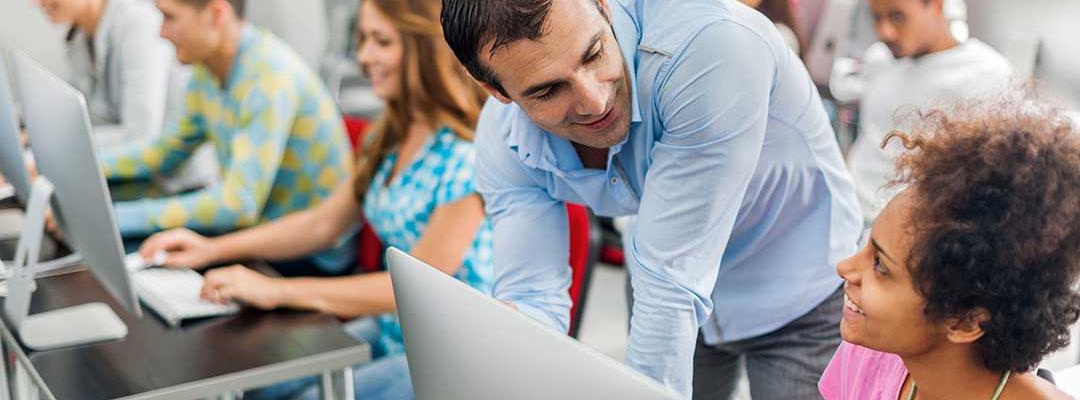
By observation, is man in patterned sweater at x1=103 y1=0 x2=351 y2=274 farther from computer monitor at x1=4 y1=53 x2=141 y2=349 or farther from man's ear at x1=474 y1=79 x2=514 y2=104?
man's ear at x1=474 y1=79 x2=514 y2=104

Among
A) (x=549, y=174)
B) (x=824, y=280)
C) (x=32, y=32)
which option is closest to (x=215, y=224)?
(x=549, y=174)

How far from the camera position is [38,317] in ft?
5.27

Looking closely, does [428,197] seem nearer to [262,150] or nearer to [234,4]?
[262,150]

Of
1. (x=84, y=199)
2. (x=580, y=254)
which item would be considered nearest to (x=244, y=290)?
(x=84, y=199)

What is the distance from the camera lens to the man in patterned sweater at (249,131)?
6.93 ft

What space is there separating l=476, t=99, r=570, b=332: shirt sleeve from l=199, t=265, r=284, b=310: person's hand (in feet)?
1.59

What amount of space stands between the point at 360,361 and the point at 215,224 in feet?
2.61

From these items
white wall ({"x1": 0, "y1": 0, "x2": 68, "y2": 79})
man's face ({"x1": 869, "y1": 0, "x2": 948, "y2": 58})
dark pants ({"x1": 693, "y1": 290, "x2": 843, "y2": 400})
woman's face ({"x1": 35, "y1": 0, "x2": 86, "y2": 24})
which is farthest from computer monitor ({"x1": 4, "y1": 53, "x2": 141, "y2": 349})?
white wall ({"x1": 0, "y1": 0, "x2": 68, "y2": 79})

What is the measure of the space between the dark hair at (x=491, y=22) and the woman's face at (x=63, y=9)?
2.37 meters

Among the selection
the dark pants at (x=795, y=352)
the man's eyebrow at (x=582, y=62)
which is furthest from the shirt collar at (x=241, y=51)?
the man's eyebrow at (x=582, y=62)

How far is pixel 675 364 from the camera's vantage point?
3.60 ft

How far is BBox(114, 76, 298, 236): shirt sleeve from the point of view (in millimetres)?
2105

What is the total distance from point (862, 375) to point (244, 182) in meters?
1.34

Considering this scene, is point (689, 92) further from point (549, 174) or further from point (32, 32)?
point (32, 32)
